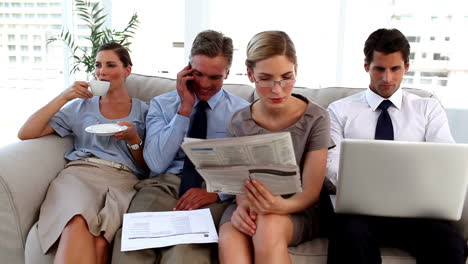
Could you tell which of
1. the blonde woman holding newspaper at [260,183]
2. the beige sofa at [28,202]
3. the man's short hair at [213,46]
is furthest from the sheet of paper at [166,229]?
the man's short hair at [213,46]

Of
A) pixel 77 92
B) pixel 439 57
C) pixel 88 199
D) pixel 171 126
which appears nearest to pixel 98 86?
pixel 77 92

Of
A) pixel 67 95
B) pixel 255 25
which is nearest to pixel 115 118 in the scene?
pixel 67 95

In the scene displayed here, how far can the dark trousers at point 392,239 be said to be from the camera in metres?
1.25

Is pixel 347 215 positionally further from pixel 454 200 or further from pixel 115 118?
pixel 115 118

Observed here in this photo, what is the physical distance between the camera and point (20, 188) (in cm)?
146

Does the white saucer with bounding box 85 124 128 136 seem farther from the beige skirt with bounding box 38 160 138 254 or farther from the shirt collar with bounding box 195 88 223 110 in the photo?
the shirt collar with bounding box 195 88 223 110

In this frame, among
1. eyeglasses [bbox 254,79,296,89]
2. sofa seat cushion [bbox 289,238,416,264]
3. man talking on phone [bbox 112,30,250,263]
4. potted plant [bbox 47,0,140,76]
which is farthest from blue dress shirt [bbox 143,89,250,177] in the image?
potted plant [bbox 47,0,140,76]

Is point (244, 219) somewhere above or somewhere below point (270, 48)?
below

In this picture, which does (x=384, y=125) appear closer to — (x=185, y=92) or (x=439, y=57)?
(x=185, y=92)

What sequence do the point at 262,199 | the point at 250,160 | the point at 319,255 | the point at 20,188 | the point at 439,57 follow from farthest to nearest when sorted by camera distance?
the point at 439,57
the point at 20,188
the point at 319,255
the point at 262,199
the point at 250,160

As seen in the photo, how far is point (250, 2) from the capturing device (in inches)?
140

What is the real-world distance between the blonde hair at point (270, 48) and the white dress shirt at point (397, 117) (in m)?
0.52

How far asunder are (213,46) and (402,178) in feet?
2.93

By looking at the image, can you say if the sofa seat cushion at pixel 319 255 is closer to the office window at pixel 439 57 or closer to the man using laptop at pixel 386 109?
the man using laptop at pixel 386 109
